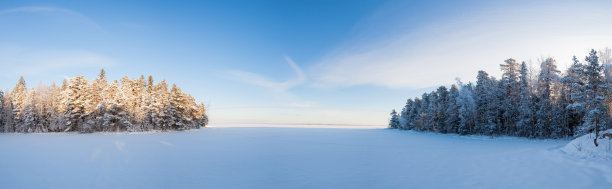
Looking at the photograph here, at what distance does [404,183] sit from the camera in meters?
9.09

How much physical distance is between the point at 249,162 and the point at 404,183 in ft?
25.3

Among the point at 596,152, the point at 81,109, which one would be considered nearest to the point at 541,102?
the point at 596,152

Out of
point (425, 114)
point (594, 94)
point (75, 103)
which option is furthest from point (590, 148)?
point (75, 103)

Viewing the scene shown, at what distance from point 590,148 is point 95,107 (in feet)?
209

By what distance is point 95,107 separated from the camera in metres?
48.8

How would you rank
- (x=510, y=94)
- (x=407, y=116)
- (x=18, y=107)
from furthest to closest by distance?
(x=407, y=116) → (x=18, y=107) → (x=510, y=94)

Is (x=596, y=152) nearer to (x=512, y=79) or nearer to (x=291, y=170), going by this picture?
(x=291, y=170)

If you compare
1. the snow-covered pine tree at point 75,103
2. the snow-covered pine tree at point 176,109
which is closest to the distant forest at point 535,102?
the snow-covered pine tree at point 176,109

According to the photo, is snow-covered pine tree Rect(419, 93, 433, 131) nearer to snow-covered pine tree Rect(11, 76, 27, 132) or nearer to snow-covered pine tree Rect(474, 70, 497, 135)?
snow-covered pine tree Rect(474, 70, 497, 135)

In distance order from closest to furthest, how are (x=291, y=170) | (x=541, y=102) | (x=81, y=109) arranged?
(x=291, y=170), (x=541, y=102), (x=81, y=109)

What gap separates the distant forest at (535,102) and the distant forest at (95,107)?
183 feet

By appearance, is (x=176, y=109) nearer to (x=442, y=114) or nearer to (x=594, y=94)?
(x=442, y=114)

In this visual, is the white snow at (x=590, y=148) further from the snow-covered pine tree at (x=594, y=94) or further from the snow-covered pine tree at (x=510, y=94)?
the snow-covered pine tree at (x=510, y=94)

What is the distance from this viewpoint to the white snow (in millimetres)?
13461
